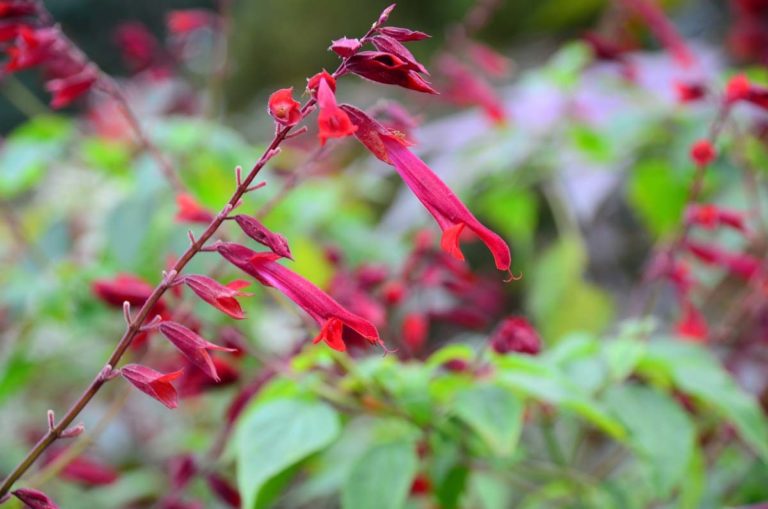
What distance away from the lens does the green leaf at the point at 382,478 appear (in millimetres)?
832

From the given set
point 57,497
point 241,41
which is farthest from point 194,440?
point 241,41

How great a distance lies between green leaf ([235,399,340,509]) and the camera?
0.78 m

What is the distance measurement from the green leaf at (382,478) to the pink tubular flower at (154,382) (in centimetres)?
34

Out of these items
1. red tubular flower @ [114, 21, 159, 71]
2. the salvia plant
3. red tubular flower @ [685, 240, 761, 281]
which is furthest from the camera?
red tubular flower @ [114, 21, 159, 71]

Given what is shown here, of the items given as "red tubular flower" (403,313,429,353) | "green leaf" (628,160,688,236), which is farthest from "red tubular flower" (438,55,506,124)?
"red tubular flower" (403,313,429,353)

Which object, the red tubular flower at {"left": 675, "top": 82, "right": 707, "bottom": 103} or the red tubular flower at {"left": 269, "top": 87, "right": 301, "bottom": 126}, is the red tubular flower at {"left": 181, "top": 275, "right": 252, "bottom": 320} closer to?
the red tubular flower at {"left": 269, "top": 87, "right": 301, "bottom": 126}

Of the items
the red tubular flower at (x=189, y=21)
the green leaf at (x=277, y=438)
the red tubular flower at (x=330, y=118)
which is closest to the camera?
the red tubular flower at (x=330, y=118)

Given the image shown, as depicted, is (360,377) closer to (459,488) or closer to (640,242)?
(459,488)

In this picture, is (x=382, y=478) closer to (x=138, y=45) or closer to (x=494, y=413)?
(x=494, y=413)

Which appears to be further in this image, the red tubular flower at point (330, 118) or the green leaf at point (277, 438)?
the green leaf at point (277, 438)

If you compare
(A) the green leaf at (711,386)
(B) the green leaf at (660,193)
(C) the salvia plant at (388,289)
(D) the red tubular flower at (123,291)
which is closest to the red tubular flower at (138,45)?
(C) the salvia plant at (388,289)

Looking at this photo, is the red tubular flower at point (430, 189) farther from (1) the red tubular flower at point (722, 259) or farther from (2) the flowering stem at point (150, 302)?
(1) the red tubular flower at point (722, 259)

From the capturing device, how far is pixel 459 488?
0.96 metres

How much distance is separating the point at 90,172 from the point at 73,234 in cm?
28
